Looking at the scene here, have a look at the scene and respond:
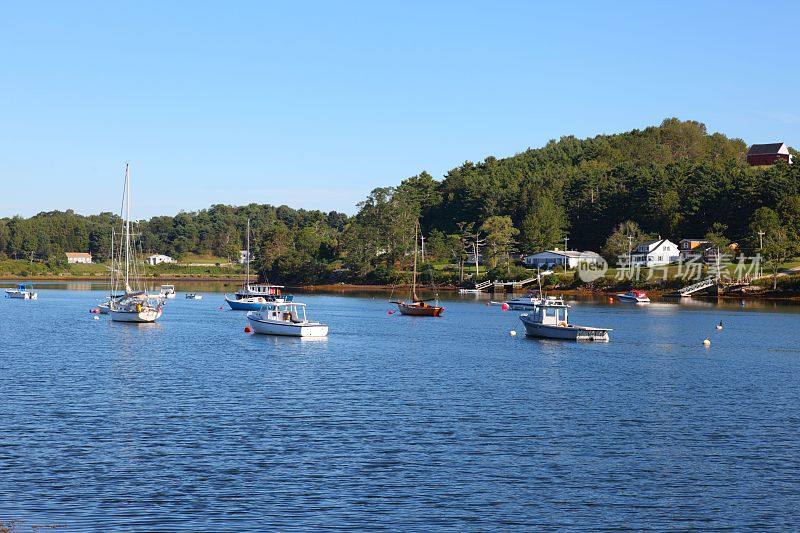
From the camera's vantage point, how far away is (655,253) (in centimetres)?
18800

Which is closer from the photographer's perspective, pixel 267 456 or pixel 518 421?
pixel 267 456

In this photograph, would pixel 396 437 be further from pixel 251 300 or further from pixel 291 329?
pixel 251 300

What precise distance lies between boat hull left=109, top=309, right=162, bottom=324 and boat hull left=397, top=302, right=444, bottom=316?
33.4 metres

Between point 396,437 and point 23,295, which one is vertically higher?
point 23,295

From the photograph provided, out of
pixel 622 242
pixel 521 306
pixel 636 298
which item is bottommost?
pixel 521 306

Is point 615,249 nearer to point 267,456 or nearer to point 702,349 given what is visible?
point 702,349

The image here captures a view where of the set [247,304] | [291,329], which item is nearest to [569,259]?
[247,304]

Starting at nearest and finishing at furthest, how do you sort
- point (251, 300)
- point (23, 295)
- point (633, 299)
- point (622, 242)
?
1. point (251, 300)
2. point (633, 299)
3. point (23, 295)
4. point (622, 242)

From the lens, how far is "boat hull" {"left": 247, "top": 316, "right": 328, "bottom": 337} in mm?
82981

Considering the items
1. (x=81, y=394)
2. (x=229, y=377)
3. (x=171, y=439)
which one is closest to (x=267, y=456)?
(x=171, y=439)

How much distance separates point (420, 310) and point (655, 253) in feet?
284

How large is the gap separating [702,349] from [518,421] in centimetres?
4139

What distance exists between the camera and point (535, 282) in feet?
606

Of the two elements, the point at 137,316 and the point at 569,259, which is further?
the point at 569,259
